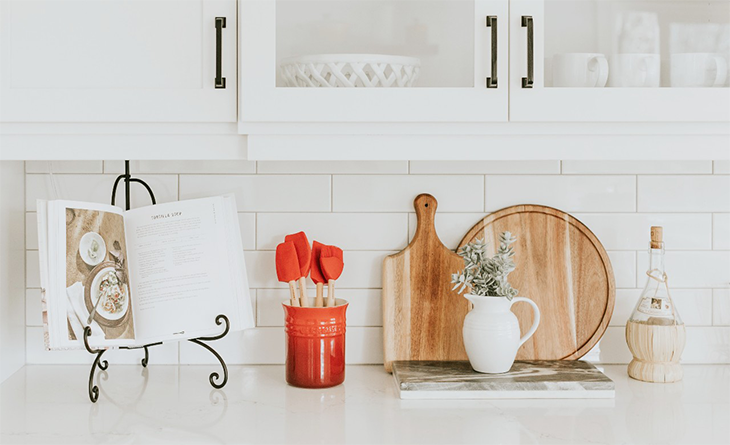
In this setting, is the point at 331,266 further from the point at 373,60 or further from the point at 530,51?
the point at 530,51

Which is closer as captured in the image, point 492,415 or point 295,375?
point 492,415

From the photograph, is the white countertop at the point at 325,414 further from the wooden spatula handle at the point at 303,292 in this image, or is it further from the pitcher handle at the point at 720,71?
the pitcher handle at the point at 720,71

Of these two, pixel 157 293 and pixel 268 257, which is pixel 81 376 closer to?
pixel 157 293

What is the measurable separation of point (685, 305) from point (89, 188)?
1.37 m

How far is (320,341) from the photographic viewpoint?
135 centimetres

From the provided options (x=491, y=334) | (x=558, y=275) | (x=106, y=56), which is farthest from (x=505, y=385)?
(x=106, y=56)

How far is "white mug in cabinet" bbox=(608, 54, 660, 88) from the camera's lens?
4.01 ft

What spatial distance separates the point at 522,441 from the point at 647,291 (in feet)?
1.70

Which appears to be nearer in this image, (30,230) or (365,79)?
(365,79)

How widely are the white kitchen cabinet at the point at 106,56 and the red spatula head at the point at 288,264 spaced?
366 millimetres

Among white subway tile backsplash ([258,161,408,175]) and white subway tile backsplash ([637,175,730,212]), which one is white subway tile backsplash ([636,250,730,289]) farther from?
white subway tile backsplash ([258,161,408,175])

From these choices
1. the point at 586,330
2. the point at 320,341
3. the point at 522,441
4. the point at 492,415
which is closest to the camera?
the point at 522,441

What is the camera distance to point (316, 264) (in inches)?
56.7

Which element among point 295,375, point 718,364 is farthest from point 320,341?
point 718,364
